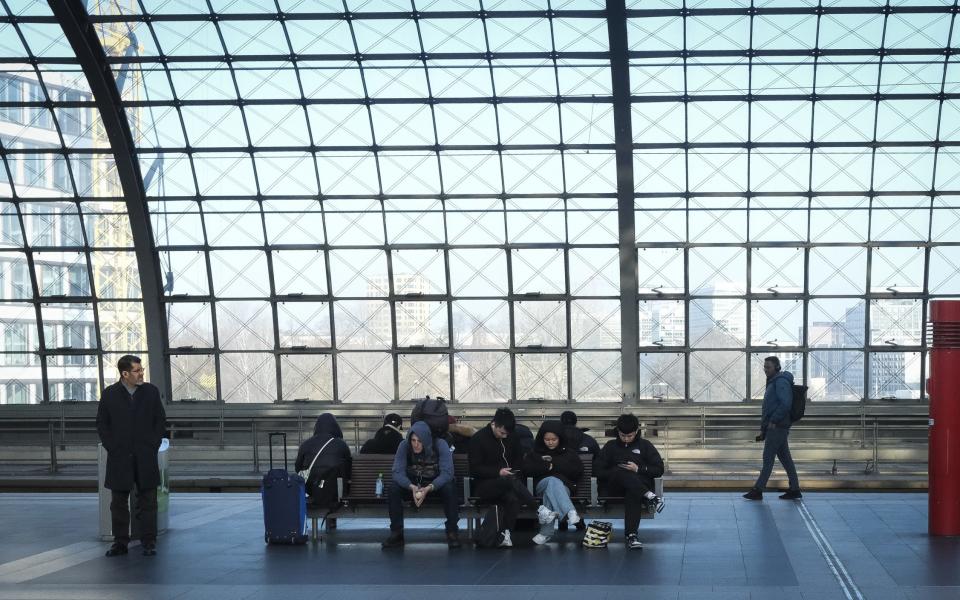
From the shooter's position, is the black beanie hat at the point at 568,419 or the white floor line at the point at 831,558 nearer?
the white floor line at the point at 831,558

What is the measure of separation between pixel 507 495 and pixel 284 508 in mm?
2478

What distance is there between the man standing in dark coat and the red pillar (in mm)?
8434

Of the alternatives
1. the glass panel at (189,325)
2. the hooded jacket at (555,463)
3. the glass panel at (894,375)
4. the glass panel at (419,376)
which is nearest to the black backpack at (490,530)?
the hooded jacket at (555,463)

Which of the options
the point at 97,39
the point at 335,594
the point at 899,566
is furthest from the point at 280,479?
the point at 97,39

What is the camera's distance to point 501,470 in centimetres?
1344

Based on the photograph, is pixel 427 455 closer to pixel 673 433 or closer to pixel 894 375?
pixel 673 433

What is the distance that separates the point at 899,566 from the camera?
37.1ft

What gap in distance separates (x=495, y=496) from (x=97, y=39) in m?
18.7

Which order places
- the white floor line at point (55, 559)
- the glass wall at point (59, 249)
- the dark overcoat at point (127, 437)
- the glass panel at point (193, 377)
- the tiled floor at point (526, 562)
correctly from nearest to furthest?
1. the tiled floor at point (526, 562)
2. the white floor line at point (55, 559)
3. the dark overcoat at point (127, 437)
4. the glass wall at point (59, 249)
5. the glass panel at point (193, 377)

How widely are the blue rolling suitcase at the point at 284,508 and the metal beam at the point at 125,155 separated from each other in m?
17.0

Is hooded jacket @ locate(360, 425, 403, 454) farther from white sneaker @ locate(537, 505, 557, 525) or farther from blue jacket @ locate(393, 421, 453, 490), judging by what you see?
white sneaker @ locate(537, 505, 557, 525)

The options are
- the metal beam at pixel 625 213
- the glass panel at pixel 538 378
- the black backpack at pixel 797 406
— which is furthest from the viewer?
the glass panel at pixel 538 378

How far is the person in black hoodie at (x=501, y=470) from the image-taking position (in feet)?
43.2

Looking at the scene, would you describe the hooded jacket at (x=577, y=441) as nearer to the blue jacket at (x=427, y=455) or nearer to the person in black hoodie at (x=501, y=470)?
the person in black hoodie at (x=501, y=470)
